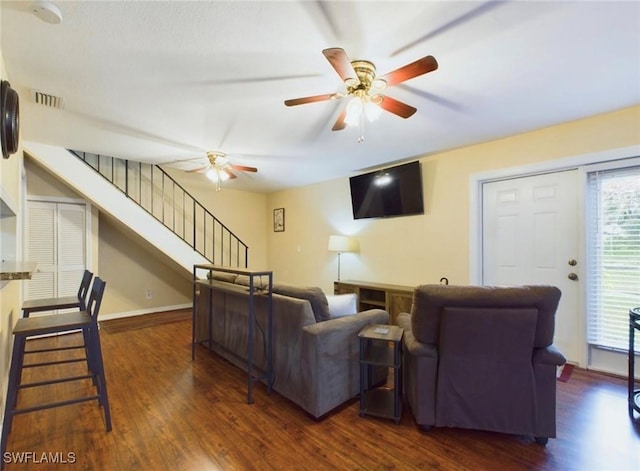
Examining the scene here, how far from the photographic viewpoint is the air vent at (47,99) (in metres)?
2.57

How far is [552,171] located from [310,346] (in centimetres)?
312

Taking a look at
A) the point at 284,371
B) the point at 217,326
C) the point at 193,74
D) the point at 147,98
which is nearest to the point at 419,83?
the point at 193,74

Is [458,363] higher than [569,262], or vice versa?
[569,262]

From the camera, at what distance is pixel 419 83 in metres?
2.36

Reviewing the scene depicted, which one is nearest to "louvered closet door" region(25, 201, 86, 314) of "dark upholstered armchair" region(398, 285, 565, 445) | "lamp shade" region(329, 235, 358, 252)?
"lamp shade" region(329, 235, 358, 252)

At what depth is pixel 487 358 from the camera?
1.91 metres

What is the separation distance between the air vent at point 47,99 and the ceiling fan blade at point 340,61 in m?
2.51

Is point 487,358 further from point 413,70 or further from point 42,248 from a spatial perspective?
point 42,248

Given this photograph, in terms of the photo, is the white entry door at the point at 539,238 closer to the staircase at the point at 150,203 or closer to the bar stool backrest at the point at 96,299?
the bar stool backrest at the point at 96,299

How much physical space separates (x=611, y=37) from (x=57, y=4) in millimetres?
3129

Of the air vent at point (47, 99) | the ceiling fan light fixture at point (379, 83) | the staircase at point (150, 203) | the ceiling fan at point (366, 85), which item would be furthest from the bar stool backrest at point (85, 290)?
the ceiling fan light fixture at point (379, 83)

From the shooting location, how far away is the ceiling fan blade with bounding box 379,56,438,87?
1.65m

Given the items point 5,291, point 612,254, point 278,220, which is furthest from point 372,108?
point 278,220

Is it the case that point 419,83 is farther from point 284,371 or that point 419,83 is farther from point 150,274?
point 150,274
